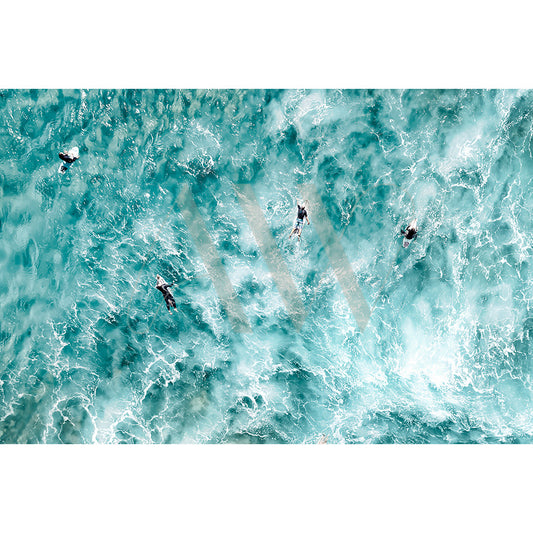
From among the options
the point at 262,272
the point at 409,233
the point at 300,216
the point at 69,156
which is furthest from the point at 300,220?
the point at 69,156

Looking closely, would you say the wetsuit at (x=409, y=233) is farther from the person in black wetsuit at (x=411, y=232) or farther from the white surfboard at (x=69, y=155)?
the white surfboard at (x=69, y=155)

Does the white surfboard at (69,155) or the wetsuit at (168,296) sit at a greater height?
the white surfboard at (69,155)

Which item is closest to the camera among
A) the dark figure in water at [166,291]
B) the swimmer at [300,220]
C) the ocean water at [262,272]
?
the ocean water at [262,272]

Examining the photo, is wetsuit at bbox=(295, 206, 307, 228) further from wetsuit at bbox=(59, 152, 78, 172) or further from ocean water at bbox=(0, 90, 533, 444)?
wetsuit at bbox=(59, 152, 78, 172)

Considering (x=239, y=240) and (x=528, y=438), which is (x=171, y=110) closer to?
(x=239, y=240)

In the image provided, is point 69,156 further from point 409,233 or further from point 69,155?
point 409,233

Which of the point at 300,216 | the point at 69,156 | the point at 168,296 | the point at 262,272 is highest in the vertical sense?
the point at 69,156

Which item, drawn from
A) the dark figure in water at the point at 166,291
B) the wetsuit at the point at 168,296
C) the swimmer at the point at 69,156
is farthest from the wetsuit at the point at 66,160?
the wetsuit at the point at 168,296
